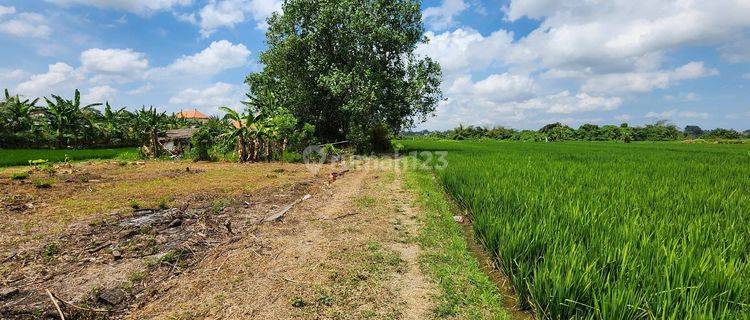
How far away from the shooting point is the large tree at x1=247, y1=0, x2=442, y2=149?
1795 cm

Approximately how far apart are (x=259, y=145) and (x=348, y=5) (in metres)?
8.00

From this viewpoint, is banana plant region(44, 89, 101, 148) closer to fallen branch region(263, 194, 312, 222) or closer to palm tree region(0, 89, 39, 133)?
palm tree region(0, 89, 39, 133)

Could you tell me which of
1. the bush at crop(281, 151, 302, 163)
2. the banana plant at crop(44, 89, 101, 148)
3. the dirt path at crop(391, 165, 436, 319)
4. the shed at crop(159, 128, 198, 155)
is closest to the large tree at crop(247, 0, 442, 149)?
the bush at crop(281, 151, 302, 163)

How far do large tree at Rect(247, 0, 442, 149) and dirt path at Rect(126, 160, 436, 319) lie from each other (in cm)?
1273

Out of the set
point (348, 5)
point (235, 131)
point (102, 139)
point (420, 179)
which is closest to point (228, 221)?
point (420, 179)

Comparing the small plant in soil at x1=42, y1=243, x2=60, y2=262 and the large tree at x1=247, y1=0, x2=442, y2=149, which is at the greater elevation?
the large tree at x1=247, y1=0, x2=442, y2=149

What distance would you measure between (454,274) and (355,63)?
53.8 feet

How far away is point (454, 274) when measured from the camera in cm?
381

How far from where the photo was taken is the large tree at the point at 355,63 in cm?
1795

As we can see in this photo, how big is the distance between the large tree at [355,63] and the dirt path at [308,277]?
12729 millimetres

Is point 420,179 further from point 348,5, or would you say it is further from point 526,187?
point 348,5

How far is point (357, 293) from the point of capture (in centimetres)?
337

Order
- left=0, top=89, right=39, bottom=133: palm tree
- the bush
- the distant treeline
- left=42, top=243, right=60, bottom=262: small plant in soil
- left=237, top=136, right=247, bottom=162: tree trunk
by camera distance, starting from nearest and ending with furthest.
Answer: left=42, top=243, right=60, bottom=262: small plant in soil, left=237, top=136, right=247, bottom=162: tree trunk, the bush, left=0, top=89, right=39, bottom=133: palm tree, the distant treeline

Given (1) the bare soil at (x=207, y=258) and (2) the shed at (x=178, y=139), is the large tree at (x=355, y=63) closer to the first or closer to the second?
(2) the shed at (x=178, y=139)
